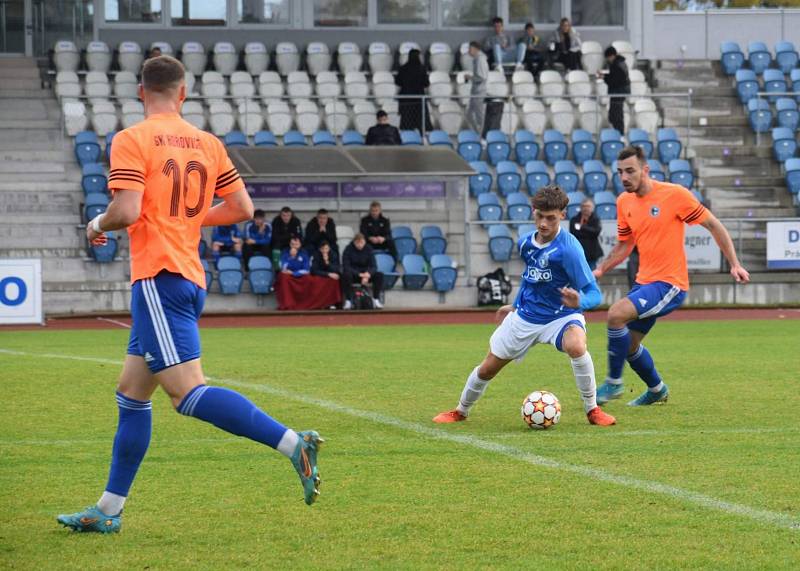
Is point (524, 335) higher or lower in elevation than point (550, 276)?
lower

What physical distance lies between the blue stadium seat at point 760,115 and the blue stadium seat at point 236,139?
1145 cm

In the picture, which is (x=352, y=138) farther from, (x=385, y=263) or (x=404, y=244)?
(x=385, y=263)

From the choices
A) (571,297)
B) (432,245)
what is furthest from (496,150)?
(571,297)

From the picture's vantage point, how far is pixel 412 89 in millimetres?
28219

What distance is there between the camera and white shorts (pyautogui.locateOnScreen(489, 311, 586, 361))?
9227 mm

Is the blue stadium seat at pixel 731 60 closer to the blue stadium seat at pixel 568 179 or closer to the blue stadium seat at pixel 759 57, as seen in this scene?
the blue stadium seat at pixel 759 57

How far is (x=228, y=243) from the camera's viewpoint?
24.1 m

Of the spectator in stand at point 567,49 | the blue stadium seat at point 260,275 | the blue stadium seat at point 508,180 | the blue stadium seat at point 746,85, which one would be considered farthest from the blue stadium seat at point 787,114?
the blue stadium seat at point 260,275

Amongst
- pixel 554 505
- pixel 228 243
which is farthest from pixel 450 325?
pixel 554 505

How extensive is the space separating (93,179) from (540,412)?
1788cm

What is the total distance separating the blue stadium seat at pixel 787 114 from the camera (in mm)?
29844

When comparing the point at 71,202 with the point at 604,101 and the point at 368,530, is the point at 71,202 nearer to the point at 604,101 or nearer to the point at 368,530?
the point at 604,101

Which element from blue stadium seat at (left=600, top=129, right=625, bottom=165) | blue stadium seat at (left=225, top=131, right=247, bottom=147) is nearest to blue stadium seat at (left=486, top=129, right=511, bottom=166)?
blue stadium seat at (left=600, top=129, right=625, bottom=165)

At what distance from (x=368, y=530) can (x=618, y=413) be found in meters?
4.56
